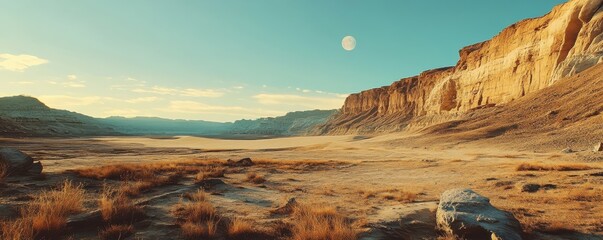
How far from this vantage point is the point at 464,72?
2680 inches

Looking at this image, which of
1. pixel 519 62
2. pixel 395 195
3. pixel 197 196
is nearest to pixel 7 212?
pixel 197 196

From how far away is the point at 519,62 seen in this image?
168 ft

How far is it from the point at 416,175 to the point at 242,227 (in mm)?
13262

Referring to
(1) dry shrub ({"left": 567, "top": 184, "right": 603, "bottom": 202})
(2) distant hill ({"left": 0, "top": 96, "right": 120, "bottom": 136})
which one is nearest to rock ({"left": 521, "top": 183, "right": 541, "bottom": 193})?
(1) dry shrub ({"left": 567, "top": 184, "right": 603, "bottom": 202})

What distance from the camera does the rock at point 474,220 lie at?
17.8 feet

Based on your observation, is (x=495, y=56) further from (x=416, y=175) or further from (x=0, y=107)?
(x=0, y=107)

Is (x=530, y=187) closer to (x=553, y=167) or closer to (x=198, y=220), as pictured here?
(x=553, y=167)

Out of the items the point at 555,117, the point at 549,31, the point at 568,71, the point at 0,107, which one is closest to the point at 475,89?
the point at 549,31

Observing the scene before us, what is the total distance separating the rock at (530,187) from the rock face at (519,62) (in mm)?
38581

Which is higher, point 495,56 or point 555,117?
point 495,56

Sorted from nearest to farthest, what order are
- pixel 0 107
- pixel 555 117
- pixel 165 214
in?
pixel 165 214 → pixel 555 117 → pixel 0 107

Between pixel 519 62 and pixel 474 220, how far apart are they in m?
56.0

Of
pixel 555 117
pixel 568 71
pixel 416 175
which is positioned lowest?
pixel 416 175

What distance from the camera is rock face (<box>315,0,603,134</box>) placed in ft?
137
